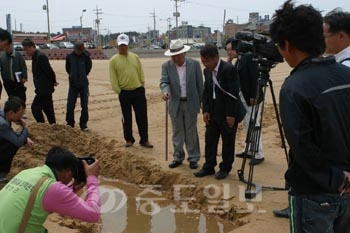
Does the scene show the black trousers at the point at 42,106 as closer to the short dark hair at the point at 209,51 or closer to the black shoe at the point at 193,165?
the black shoe at the point at 193,165

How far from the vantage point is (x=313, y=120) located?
2.09m

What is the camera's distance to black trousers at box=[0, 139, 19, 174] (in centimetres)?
518

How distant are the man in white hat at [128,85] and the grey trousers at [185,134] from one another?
3.85ft

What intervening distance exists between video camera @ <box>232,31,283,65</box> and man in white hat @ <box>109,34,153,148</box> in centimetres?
296

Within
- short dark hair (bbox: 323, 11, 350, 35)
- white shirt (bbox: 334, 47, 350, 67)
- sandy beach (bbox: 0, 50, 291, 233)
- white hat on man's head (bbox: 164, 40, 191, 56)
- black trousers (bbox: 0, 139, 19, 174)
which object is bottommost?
sandy beach (bbox: 0, 50, 291, 233)

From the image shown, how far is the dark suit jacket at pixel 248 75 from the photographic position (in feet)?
19.3

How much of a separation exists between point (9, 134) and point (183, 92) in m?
2.27

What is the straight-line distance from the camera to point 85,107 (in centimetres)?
865

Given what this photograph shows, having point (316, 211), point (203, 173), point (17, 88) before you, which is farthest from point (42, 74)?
point (316, 211)

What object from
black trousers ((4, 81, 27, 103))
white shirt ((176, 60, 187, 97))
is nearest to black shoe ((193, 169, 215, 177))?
white shirt ((176, 60, 187, 97))

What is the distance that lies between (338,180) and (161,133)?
648 centimetres

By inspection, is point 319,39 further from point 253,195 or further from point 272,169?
point 272,169

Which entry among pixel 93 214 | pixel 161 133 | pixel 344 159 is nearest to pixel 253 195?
pixel 93 214

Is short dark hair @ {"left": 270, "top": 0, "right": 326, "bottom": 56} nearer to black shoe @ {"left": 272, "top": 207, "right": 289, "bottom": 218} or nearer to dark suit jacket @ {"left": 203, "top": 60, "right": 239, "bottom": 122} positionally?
black shoe @ {"left": 272, "top": 207, "right": 289, "bottom": 218}
